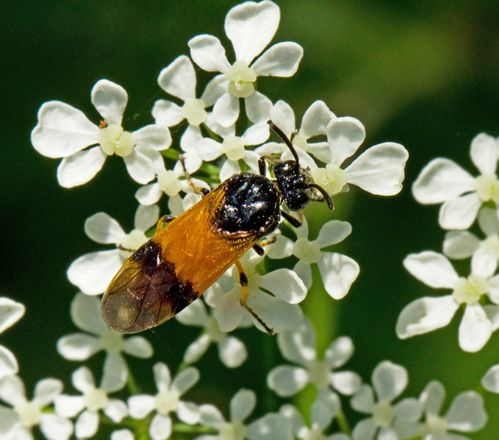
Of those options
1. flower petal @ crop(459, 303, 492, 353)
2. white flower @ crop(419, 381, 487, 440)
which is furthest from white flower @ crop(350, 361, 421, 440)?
flower petal @ crop(459, 303, 492, 353)

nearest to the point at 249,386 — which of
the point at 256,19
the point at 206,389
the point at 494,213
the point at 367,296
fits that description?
the point at 206,389

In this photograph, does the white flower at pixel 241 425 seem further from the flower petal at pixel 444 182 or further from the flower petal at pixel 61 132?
the flower petal at pixel 61 132

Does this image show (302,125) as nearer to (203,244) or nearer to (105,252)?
(203,244)

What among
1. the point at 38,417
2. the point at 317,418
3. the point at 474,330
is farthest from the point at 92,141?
the point at 474,330

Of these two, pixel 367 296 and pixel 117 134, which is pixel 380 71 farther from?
pixel 117 134

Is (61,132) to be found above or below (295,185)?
above

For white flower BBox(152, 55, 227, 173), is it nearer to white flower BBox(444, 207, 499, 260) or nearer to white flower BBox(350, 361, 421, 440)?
white flower BBox(444, 207, 499, 260)

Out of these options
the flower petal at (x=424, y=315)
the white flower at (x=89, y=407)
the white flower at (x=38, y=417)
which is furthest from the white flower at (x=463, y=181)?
the white flower at (x=38, y=417)
